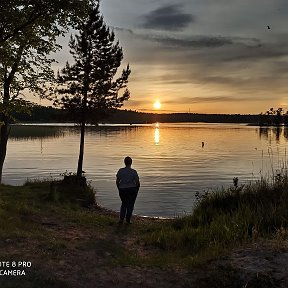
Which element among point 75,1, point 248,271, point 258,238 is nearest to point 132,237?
point 258,238

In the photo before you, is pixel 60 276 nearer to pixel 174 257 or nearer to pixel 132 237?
pixel 174 257

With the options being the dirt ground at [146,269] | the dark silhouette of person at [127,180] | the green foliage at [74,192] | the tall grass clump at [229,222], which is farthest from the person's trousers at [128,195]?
the green foliage at [74,192]

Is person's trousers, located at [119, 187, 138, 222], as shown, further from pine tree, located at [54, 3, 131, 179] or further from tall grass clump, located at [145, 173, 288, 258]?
pine tree, located at [54, 3, 131, 179]

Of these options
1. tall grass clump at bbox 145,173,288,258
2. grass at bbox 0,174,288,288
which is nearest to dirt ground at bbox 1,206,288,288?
grass at bbox 0,174,288,288

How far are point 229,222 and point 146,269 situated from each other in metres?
3.71

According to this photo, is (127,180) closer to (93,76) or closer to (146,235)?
(146,235)

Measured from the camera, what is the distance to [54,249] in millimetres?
9266

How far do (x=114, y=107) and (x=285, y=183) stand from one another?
17425 millimetres

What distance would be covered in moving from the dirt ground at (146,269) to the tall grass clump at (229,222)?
0.87 m

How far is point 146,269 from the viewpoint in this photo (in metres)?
8.35

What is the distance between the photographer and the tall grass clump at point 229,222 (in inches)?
385

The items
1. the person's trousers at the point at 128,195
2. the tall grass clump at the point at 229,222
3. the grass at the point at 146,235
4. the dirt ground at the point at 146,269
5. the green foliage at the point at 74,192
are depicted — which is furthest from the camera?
the green foliage at the point at 74,192

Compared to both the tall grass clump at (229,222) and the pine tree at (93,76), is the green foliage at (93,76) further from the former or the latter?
the tall grass clump at (229,222)

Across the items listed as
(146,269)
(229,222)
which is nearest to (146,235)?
(229,222)
